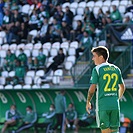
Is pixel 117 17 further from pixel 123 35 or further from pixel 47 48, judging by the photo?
pixel 47 48

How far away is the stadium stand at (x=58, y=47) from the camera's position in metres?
22.9

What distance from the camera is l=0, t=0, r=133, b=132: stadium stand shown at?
22.9 metres

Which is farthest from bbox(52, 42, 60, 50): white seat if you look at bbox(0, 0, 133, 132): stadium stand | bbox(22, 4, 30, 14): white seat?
bbox(22, 4, 30, 14): white seat

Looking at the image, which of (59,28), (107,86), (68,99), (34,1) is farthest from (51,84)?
(107,86)

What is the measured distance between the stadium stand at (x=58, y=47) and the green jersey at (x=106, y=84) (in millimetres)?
11396

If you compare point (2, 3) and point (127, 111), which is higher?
point (2, 3)

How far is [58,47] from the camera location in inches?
954

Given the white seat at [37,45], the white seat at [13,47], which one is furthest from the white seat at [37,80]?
the white seat at [13,47]

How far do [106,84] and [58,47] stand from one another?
13.7m

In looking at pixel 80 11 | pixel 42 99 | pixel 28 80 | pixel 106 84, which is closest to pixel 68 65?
pixel 28 80

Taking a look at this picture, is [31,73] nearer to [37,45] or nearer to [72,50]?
[37,45]

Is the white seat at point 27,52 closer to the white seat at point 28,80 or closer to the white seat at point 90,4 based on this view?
the white seat at point 28,80

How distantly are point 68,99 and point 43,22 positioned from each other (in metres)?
3.46

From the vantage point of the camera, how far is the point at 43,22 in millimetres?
25594
